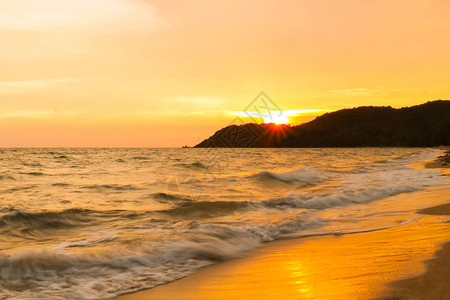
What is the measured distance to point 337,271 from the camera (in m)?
4.12

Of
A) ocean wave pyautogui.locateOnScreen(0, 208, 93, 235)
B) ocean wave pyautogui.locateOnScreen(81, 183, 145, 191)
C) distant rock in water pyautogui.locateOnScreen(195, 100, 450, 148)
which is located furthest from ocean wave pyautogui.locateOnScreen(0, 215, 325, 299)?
distant rock in water pyautogui.locateOnScreen(195, 100, 450, 148)

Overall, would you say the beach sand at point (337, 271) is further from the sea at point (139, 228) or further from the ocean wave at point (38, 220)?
the ocean wave at point (38, 220)

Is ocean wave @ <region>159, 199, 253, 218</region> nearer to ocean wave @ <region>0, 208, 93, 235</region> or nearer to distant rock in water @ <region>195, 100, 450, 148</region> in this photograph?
ocean wave @ <region>0, 208, 93, 235</region>

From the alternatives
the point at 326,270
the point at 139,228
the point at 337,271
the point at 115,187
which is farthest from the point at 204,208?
the point at 337,271

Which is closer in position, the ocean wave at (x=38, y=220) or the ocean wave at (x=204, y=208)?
the ocean wave at (x=38, y=220)

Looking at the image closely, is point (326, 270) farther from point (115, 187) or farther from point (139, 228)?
point (115, 187)

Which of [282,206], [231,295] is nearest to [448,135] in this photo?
[282,206]

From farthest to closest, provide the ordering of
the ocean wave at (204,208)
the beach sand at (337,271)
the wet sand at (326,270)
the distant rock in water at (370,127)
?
1. the distant rock in water at (370,127)
2. the ocean wave at (204,208)
3. the wet sand at (326,270)
4. the beach sand at (337,271)

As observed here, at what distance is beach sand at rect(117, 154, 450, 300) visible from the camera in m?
3.35

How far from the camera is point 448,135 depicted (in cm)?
10569

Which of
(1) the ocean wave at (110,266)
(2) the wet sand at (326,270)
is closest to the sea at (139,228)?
(1) the ocean wave at (110,266)

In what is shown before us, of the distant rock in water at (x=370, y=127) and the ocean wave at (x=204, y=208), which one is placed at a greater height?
the distant rock in water at (x=370, y=127)

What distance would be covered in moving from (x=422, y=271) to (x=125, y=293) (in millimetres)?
3004

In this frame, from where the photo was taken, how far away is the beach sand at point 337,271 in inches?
132
